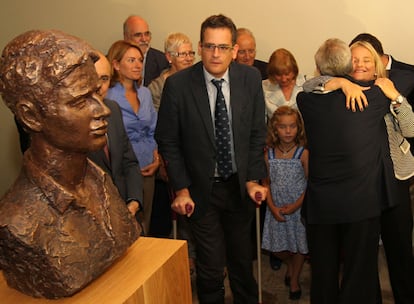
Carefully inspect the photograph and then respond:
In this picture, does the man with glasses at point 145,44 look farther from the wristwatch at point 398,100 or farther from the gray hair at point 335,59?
the wristwatch at point 398,100

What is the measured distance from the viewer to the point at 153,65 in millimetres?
4430

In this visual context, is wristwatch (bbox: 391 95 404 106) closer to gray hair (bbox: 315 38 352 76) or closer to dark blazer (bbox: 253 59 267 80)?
gray hair (bbox: 315 38 352 76)

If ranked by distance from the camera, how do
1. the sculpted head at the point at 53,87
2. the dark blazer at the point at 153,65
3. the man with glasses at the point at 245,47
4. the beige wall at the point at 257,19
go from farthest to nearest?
1. the beige wall at the point at 257,19
2. the dark blazer at the point at 153,65
3. the man with glasses at the point at 245,47
4. the sculpted head at the point at 53,87

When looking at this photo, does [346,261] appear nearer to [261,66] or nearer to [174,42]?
[174,42]

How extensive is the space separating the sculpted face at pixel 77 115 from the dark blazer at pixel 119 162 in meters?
0.73

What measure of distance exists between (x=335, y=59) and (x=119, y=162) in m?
1.12

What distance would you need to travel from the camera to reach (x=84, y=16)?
535 centimetres

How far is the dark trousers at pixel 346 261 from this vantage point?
8.79 feet

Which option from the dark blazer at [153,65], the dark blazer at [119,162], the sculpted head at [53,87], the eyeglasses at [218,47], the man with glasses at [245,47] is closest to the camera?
the sculpted head at [53,87]

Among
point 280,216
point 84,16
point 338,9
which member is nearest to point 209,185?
point 280,216

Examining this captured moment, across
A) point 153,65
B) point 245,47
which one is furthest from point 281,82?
point 153,65

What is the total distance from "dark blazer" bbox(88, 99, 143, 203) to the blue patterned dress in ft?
4.19

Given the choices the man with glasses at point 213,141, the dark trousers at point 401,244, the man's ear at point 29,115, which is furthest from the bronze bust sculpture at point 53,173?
the dark trousers at point 401,244

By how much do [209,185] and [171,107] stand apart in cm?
44
